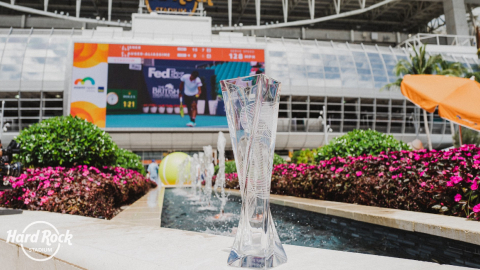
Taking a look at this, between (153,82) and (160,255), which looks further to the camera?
(153,82)

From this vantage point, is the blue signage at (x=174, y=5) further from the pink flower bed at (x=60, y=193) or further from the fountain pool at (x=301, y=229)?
the fountain pool at (x=301, y=229)

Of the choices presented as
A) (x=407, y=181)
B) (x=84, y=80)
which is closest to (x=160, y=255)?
(x=407, y=181)

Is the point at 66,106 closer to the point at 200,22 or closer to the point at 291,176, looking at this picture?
the point at 200,22

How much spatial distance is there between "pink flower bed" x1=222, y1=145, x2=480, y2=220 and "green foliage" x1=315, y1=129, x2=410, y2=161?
1651 millimetres

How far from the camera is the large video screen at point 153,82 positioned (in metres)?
26.3

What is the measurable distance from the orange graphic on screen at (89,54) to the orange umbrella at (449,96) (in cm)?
2669

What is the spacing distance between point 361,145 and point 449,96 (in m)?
3.57

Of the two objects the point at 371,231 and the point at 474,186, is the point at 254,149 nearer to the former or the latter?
the point at 371,231

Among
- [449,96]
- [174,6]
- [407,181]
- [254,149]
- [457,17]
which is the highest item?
[457,17]

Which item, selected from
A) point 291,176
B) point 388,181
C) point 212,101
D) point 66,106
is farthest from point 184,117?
point 388,181

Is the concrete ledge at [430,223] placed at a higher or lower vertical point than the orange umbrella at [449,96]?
lower

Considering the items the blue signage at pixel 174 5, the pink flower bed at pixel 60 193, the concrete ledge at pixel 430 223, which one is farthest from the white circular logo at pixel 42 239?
the blue signage at pixel 174 5

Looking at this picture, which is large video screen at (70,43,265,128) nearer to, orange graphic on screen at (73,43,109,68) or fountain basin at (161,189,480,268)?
orange graphic on screen at (73,43,109,68)

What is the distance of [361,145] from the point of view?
811 centimetres
